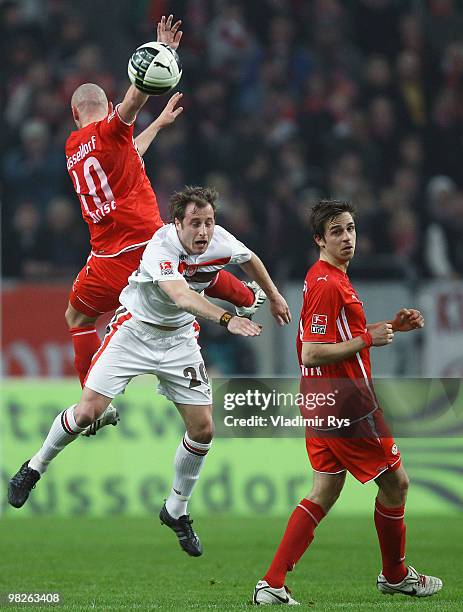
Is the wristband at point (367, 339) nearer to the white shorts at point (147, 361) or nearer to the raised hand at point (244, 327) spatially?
the raised hand at point (244, 327)

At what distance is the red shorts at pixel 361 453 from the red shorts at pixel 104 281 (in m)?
2.01

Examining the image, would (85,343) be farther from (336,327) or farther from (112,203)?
(336,327)

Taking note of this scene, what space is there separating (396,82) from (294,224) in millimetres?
3223

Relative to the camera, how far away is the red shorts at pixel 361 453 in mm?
7102

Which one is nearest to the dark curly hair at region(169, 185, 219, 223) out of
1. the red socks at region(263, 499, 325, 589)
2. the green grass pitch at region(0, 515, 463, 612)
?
the red socks at region(263, 499, 325, 589)

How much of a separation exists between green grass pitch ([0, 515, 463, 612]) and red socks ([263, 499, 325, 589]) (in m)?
0.24

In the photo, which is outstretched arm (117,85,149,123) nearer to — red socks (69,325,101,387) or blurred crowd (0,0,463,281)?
red socks (69,325,101,387)

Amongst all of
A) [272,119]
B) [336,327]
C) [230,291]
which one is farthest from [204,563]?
[272,119]

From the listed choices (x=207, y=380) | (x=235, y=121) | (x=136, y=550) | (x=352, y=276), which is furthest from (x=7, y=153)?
(x=207, y=380)

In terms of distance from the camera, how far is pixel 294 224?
15.4 m

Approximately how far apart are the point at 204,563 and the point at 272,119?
8706 millimetres

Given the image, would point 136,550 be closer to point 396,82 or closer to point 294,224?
point 294,224

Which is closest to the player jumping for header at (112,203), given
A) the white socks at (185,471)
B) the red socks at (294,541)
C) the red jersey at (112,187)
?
the red jersey at (112,187)

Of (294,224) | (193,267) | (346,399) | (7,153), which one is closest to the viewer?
(346,399)
